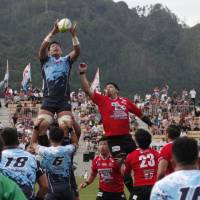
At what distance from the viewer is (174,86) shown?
Result: 269 feet

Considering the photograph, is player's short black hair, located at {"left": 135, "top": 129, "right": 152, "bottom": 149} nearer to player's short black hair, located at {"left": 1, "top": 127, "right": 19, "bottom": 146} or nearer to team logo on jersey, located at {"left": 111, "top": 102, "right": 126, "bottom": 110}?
team logo on jersey, located at {"left": 111, "top": 102, "right": 126, "bottom": 110}

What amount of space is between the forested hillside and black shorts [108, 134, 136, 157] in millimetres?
61999

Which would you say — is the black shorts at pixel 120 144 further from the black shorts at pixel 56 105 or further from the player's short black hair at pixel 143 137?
the player's short black hair at pixel 143 137

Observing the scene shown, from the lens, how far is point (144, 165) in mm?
11312

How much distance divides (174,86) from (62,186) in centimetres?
7133

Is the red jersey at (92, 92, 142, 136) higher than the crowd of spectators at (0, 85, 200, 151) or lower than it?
higher

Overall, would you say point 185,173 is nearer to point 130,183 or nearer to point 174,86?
point 130,183

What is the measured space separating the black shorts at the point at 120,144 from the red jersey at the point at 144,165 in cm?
174

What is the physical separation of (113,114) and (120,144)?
0.59m

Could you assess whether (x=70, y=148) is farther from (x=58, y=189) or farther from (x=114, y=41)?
(x=114, y=41)

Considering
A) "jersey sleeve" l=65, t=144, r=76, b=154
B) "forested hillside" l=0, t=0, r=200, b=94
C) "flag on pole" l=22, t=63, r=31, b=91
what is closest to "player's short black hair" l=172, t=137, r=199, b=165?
"jersey sleeve" l=65, t=144, r=76, b=154

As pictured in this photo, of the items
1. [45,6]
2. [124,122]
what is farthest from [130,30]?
[124,122]

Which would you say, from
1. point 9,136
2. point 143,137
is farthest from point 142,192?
point 9,136

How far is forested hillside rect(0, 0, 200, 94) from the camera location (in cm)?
8698
